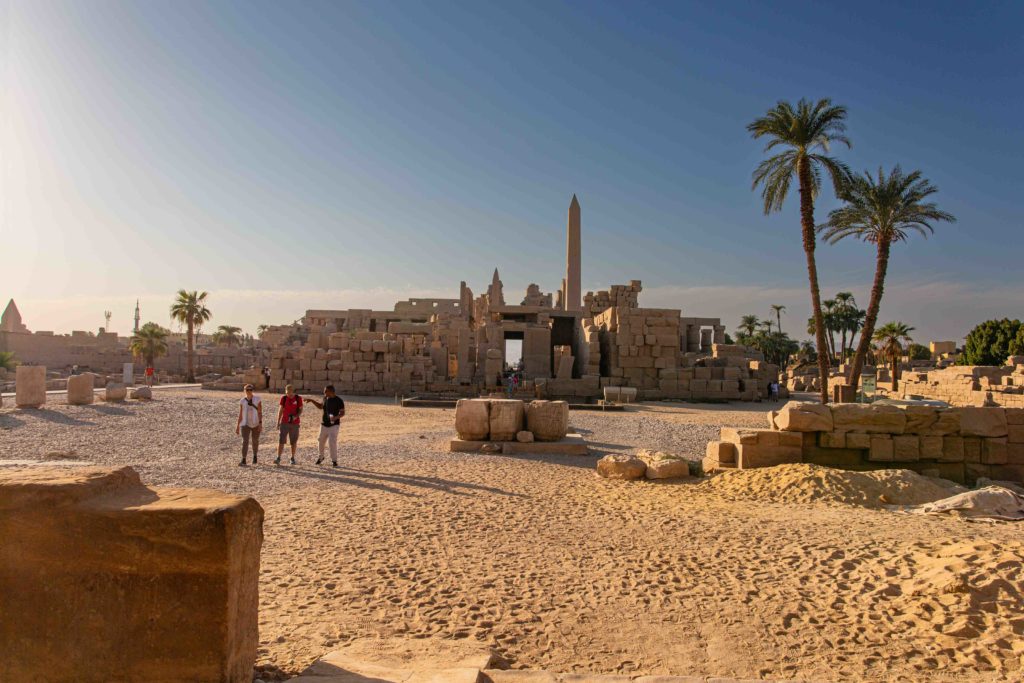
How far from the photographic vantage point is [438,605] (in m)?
4.62

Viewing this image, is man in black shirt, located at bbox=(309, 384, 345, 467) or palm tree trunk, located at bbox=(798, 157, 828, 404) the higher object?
palm tree trunk, located at bbox=(798, 157, 828, 404)

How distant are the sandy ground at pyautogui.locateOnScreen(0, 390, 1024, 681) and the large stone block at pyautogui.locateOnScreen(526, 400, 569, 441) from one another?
258 cm

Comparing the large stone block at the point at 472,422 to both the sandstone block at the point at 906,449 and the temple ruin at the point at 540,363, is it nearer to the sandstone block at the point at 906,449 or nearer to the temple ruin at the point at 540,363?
the sandstone block at the point at 906,449

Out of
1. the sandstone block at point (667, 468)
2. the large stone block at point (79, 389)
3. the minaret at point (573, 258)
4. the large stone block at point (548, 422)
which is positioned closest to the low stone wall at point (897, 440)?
the sandstone block at point (667, 468)

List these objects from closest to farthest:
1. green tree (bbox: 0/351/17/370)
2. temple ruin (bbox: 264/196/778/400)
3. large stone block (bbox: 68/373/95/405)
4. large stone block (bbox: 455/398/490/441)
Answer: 1. large stone block (bbox: 455/398/490/441)
2. large stone block (bbox: 68/373/95/405)
3. temple ruin (bbox: 264/196/778/400)
4. green tree (bbox: 0/351/17/370)

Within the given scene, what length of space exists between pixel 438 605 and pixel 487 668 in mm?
1199

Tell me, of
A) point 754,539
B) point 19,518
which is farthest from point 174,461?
point 754,539

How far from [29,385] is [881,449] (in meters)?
18.7

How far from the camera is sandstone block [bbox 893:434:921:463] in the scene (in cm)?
994

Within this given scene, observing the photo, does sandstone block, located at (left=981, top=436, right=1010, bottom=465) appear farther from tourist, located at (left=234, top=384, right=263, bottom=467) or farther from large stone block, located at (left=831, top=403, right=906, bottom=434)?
tourist, located at (left=234, top=384, right=263, bottom=467)

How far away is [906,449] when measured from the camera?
9.94 metres

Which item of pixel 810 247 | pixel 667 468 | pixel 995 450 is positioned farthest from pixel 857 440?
pixel 810 247

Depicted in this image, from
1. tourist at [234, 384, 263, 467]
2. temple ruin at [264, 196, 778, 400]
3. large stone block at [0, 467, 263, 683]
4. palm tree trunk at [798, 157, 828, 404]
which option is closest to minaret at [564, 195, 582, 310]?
temple ruin at [264, 196, 778, 400]

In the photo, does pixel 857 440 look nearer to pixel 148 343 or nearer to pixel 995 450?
pixel 995 450
